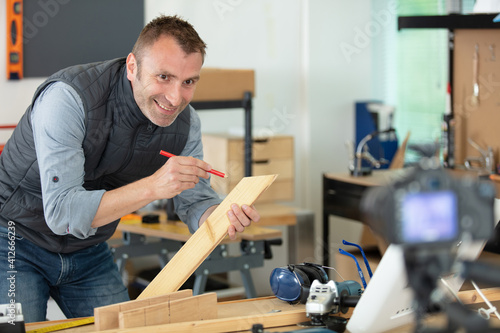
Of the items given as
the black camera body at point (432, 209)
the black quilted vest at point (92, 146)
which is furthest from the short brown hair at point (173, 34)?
the black camera body at point (432, 209)

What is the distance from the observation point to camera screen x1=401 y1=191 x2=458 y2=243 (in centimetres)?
88

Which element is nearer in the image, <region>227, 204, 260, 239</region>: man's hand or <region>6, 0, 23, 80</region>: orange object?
<region>227, 204, 260, 239</region>: man's hand

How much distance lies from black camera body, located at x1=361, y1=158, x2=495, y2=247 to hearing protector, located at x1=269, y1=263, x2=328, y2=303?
0.79 m

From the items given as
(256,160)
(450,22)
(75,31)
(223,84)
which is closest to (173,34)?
(223,84)

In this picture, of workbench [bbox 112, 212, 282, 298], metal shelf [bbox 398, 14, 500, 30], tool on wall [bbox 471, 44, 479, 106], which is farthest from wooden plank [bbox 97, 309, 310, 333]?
tool on wall [bbox 471, 44, 479, 106]

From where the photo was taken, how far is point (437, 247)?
0.90 metres

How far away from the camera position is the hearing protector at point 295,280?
1.69 metres

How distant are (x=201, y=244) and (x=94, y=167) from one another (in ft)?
1.62

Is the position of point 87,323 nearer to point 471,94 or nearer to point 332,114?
point 471,94

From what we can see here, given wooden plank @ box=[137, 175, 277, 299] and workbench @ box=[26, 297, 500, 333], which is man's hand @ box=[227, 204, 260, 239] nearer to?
wooden plank @ box=[137, 175, 277, 299]

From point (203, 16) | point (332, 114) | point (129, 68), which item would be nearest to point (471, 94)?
point (332, 114)

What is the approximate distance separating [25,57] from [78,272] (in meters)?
2.23

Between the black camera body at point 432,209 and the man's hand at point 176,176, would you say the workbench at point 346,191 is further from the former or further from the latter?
the black camera body at point 432,209

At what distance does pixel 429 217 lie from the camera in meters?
0.89
